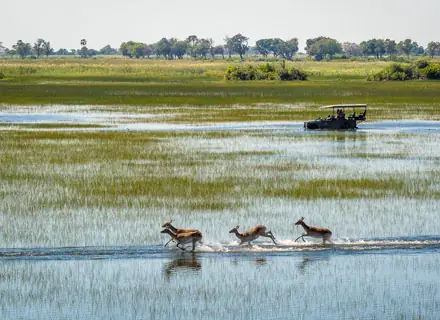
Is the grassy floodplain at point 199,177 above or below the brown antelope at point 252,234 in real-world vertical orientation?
below

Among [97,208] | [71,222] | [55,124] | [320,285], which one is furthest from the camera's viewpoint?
[55,124]

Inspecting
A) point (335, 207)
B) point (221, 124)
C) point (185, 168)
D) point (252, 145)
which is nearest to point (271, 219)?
point (335, 207)

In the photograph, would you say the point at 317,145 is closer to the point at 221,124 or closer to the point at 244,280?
the point at 221,124

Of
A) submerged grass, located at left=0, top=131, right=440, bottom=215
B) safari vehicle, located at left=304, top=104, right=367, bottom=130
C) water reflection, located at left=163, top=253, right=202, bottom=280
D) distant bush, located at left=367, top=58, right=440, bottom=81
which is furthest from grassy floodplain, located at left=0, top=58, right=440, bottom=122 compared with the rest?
water reflection, located at left=163, top=253, right=202, bottom=280

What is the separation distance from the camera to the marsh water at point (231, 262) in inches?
761

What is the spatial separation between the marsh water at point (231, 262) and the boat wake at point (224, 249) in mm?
26

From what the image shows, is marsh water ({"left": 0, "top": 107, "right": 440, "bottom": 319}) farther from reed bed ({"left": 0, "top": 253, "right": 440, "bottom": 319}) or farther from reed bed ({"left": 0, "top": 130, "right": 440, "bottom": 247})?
reed bed ({"left": 0, "top": 130, "right": 440, "bottom": 247})

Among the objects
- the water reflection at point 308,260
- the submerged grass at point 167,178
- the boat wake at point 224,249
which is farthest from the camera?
the submerged grass at point 167,178

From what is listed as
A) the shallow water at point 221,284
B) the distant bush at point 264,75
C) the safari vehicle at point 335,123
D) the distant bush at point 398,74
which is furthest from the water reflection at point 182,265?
the distant bush at point 398,74

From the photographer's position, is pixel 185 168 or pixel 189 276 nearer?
pixel 189 276

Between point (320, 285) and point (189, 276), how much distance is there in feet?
9.82

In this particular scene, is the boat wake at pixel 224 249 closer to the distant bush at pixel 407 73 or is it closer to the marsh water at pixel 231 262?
the marsh water at pixel 231 262

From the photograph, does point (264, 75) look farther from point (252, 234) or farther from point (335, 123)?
point (252, 234)

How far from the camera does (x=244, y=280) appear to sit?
21203 mm
